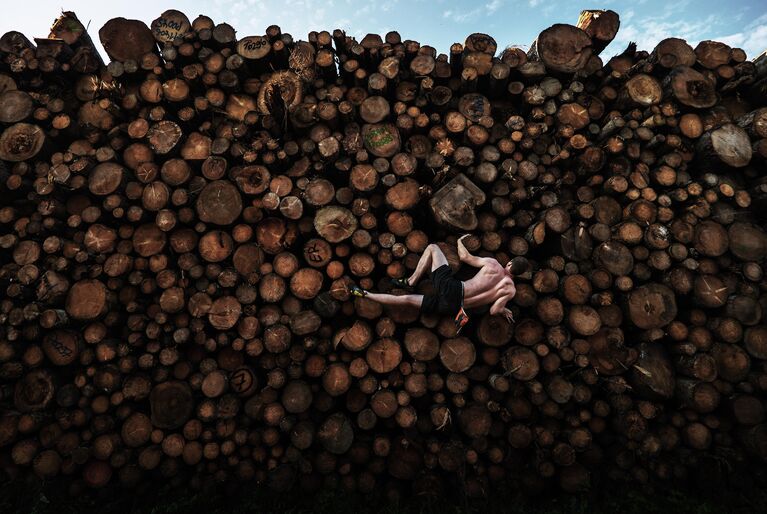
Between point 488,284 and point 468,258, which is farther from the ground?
point 468,258

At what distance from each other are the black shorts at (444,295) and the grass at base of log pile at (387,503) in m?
1.99

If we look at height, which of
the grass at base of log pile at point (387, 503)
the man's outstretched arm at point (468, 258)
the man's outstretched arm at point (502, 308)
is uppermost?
the man's outstretched arm at point (468, 258)

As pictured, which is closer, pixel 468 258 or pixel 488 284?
pixel 488 284

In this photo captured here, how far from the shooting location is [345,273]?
377 centimetres

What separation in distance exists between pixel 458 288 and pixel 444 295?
0.17 meters

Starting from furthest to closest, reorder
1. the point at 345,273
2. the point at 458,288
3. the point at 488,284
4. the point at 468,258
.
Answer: the point at 345,273
the point at 468,258
the point at 488,284
the point at 458,288

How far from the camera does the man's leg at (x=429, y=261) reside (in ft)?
11.8

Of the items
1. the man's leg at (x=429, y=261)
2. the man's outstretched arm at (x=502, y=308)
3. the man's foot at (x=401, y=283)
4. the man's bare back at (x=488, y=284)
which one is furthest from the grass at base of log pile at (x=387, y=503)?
the man's leg at (x=429, y=261)

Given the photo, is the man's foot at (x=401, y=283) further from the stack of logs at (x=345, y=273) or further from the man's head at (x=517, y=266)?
the man's head at (x=517, y=266)

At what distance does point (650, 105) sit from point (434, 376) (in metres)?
4.39

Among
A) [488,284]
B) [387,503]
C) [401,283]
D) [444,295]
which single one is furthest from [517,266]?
[387,503]

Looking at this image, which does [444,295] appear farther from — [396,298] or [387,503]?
[387,503]

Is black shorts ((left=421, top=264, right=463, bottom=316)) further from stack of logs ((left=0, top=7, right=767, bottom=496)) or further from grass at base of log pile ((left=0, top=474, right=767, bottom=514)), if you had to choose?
grass at base of log pile ((left=0, top=474, right=767, bottom=514))

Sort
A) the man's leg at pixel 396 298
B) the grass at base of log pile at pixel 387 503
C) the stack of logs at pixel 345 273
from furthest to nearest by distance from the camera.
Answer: the man's leg at pixel 396 298 → the stack of logs at pixel 345 273 → the grass at base of log pile at pixel 387 503
